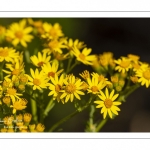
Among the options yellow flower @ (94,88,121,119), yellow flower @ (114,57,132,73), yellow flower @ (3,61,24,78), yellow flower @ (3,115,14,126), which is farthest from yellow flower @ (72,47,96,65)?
yellow flower @ (3,115,14,126)

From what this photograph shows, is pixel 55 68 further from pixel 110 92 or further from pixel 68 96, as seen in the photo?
pixel 110 92

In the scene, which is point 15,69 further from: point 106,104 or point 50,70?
point 106,104

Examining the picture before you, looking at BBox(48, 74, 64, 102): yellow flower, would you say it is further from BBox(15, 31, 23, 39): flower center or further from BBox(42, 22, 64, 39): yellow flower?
BBox(15, 31, 23, 39): flower center

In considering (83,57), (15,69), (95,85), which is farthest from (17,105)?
(83,57)

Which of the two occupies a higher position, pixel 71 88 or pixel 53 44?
pixel 53 44

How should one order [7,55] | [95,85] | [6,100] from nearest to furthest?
[6,100]
[95,85]
[7,55]

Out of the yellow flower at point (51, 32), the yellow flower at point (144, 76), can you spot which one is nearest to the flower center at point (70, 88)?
the yellow flower at point (144, 76)
